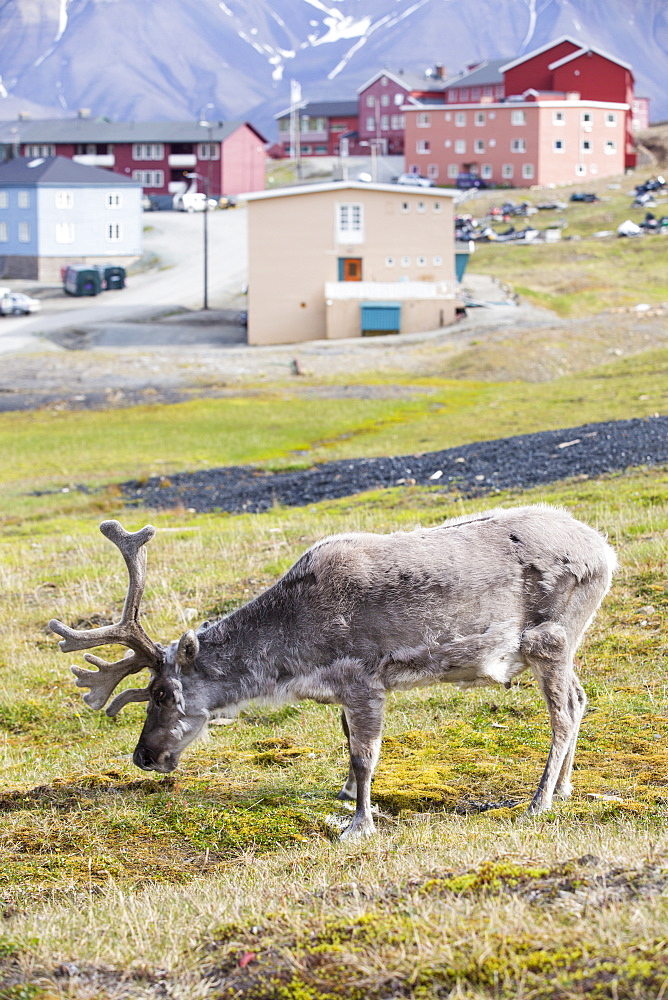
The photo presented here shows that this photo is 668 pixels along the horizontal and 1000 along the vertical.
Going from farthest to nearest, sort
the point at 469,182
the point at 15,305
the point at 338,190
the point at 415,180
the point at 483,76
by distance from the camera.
Answer: the point at 483,76 < the point at 469,182 < the point at 415,180 < the point at 15,305 < the point at 338,190

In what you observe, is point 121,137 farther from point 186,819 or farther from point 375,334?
point 186,819

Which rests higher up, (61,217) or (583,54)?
(583,54)

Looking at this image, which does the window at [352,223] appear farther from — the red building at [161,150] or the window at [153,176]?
the window at [153,176]

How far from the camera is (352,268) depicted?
75.2m

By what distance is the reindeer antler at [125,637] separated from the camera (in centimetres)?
923

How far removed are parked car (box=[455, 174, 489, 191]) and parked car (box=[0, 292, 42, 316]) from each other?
63475 millimetres

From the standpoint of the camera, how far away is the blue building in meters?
104

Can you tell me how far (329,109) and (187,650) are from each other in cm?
17996

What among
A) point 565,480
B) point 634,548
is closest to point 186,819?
point 634,548

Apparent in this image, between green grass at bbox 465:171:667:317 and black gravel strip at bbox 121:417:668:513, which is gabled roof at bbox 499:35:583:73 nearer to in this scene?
green grass at bbox 465:171:667:317

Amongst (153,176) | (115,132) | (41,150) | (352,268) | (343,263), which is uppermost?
(115,132)

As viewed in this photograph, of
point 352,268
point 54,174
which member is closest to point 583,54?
point 54,174

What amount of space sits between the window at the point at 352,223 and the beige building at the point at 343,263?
63 millimetres

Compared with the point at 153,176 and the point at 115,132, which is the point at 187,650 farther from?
the point at 115,132
